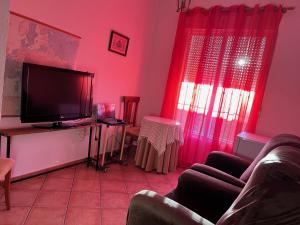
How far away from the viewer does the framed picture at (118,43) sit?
318 cm

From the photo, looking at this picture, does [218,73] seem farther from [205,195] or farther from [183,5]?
[205,195]

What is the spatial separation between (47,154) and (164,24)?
9.02 ft

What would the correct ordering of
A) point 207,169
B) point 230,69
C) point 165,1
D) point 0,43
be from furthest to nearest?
1. point 165,1
2. point 230,69
3. point 207,169
4. point 0,43

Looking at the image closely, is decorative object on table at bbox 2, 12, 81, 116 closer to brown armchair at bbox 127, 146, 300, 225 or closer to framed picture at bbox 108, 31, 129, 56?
framed picture at bbox 108, 31, 129, 56

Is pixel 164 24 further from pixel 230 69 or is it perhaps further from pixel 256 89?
pixel 256 89

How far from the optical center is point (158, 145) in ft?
10.2

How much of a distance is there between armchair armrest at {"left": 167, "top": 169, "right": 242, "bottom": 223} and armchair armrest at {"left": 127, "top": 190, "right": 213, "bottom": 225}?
47cm

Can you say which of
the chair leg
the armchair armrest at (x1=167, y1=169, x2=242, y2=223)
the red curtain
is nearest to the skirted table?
the red curtain

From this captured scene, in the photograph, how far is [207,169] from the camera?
2.00 meters

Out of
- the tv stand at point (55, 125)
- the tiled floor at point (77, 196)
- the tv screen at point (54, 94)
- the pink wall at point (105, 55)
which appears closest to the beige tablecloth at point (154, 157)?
the tiled floor at point (77, 196)

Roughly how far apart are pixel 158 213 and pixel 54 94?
1763 mm

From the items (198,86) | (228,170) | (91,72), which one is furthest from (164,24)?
(228,170)

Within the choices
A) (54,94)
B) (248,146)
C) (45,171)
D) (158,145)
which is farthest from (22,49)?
(248,146)

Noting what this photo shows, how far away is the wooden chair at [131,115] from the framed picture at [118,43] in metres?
0.73
